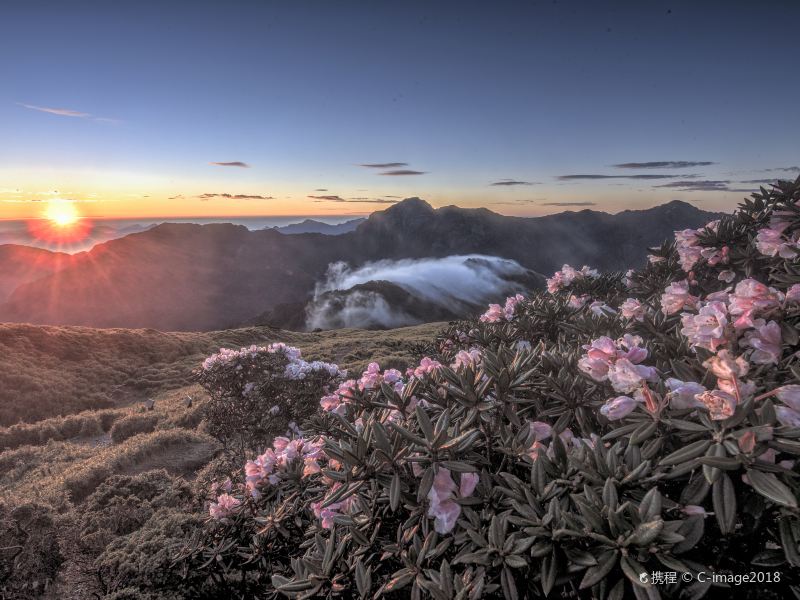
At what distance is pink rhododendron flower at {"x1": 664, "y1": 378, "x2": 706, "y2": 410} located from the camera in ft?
5.28

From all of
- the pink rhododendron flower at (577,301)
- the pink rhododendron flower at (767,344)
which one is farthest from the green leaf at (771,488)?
the pink rhododendron flower at (577,301)

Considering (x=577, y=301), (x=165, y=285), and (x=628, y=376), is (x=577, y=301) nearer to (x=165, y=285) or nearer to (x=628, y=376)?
(x=628, y=376)

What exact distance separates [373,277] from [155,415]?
183 meters

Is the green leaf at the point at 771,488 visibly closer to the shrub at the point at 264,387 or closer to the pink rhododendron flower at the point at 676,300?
the pink rhododendron flower at the point at 676,300

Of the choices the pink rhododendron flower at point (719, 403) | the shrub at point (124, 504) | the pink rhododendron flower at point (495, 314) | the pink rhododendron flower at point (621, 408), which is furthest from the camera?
the shrub at point (124, 504)

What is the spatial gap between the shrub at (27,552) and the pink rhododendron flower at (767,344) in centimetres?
653

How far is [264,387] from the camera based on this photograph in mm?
7523

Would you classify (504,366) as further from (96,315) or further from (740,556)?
(96,315)

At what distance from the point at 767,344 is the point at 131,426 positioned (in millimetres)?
17491

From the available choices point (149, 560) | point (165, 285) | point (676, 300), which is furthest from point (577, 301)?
point (165, 285)

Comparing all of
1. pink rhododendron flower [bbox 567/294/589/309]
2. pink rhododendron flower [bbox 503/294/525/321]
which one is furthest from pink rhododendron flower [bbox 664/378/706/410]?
pink rhododendron flower [bbox 503/294/525/321]

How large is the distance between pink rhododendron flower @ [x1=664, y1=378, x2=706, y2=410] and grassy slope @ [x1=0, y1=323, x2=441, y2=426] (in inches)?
629

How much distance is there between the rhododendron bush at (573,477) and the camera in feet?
4.58

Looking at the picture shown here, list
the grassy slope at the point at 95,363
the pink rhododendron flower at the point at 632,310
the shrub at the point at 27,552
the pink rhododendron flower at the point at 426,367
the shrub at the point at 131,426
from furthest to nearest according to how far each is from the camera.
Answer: the grassy slope at the point at 95,363 → the shrub at the point at 131,426 → the shrub at the point at 27,552 → the pink rhododendron flower at the point at 632,310 → the pink rhododendron flower at the point at 426,367
